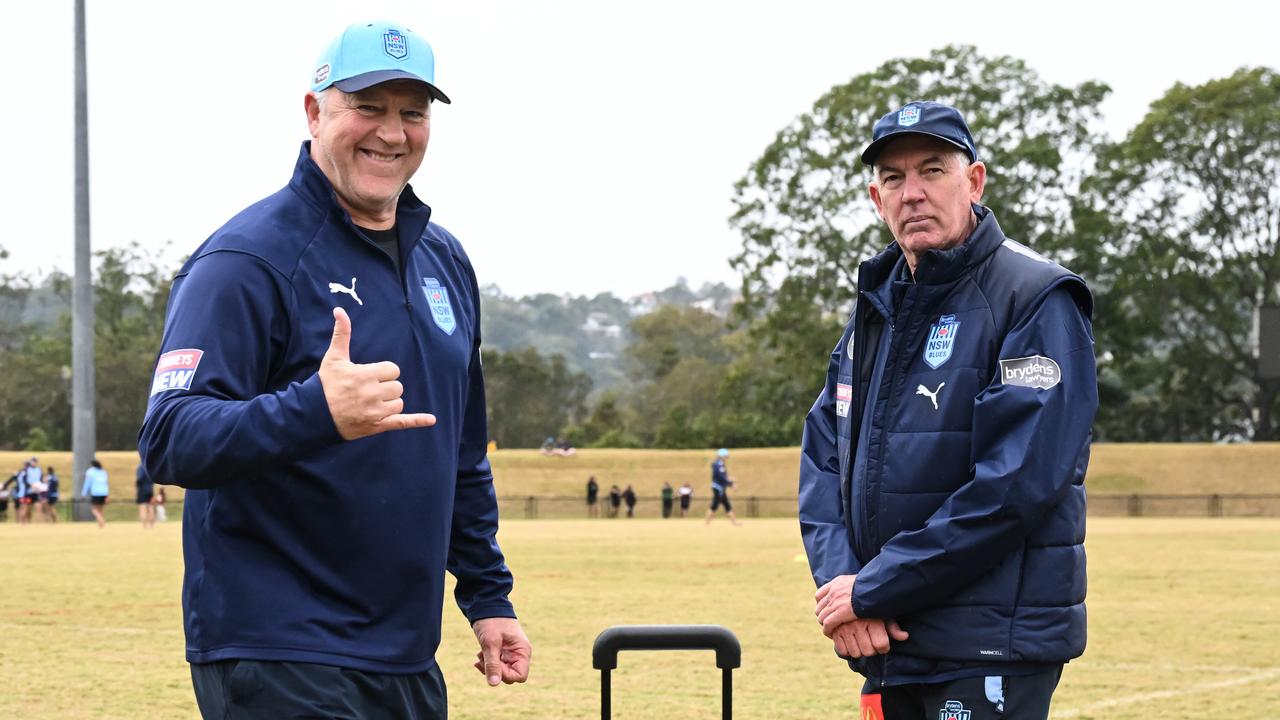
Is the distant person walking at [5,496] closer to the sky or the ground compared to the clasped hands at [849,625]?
closer to the ground

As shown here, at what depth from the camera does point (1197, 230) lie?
66562 mm

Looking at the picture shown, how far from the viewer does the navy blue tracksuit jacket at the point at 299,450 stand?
3.36 metres

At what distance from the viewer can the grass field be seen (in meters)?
55.2

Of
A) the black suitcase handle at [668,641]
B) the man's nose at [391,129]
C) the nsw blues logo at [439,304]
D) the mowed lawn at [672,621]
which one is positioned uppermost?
the man's nose at [391,129]

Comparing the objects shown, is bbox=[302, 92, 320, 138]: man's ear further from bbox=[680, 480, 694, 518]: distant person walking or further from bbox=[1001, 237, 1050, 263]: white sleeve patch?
bbox=[680, 480, 694, 518]: distant person walking

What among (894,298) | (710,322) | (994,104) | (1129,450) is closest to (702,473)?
(1129,450)

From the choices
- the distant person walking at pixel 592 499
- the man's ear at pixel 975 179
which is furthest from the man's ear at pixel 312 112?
the distant person walking at pixel 592 499

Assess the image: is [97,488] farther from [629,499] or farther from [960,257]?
[960,257]

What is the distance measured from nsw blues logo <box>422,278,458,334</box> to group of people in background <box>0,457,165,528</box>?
38.7 metres

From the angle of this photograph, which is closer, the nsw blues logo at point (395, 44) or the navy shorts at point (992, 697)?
the nsw blues logo at point (395, 44)

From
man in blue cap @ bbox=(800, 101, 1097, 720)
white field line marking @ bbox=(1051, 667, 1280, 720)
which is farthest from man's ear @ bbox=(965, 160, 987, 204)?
white field line marking @ bbox=(1051, 667, 1280, 720)

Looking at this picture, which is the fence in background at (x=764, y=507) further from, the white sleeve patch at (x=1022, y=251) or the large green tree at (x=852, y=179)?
the white sleeve patch at (x=1022, y=251)

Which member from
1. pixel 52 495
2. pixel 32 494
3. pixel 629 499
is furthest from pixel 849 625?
pixel 629 499

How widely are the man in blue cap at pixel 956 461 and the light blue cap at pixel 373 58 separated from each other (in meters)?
1.34
